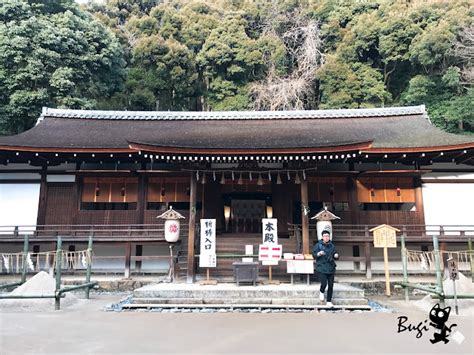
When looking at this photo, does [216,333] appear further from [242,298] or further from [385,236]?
[385,236]

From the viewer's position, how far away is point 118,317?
22.0 feet

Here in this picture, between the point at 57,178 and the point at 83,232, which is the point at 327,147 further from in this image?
the point at 57,178

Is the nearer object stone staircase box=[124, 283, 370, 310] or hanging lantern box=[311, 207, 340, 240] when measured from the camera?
stone staircase box=[124, 283, 370, 310]

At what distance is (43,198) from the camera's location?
488 inches

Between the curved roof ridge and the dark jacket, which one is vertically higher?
the curved roof ridge

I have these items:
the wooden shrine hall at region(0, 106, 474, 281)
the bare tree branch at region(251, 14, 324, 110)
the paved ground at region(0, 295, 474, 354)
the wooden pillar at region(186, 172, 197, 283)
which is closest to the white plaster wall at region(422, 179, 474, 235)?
the wooden shrine hall at region(0, 106, 474, 281)

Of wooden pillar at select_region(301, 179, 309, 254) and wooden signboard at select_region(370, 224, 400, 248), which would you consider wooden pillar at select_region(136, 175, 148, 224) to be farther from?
wooden signboard at select_region(370, 224, 400, 248)

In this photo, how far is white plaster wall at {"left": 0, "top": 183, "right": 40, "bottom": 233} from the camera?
1231 cm

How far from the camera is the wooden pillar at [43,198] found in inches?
481

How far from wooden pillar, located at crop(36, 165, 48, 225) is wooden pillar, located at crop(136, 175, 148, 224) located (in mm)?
3339

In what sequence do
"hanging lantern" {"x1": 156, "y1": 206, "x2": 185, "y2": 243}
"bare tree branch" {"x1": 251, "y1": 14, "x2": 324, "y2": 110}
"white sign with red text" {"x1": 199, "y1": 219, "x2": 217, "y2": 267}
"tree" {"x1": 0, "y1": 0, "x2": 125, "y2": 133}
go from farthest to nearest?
1. "bare tree branch" {"x1": 251, "y1": 14, "x2": 324, "y2": 110}
2. "tree" {"x1": 0, "y1": 0, "x2": 125, "y2": 133}
3. "hanging lantern" {"x1": 156, "y1": 206, "x2": 185, "y2": 243}
4. "white sign with red text" {"x1": 199, "y1": 219, "x2": 217, "y2": 267}

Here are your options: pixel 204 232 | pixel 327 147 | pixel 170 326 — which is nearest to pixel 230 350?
pixel 170 326

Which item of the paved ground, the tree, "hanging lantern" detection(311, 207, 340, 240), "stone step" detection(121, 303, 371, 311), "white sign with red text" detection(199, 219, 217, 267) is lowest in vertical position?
the paved ground
